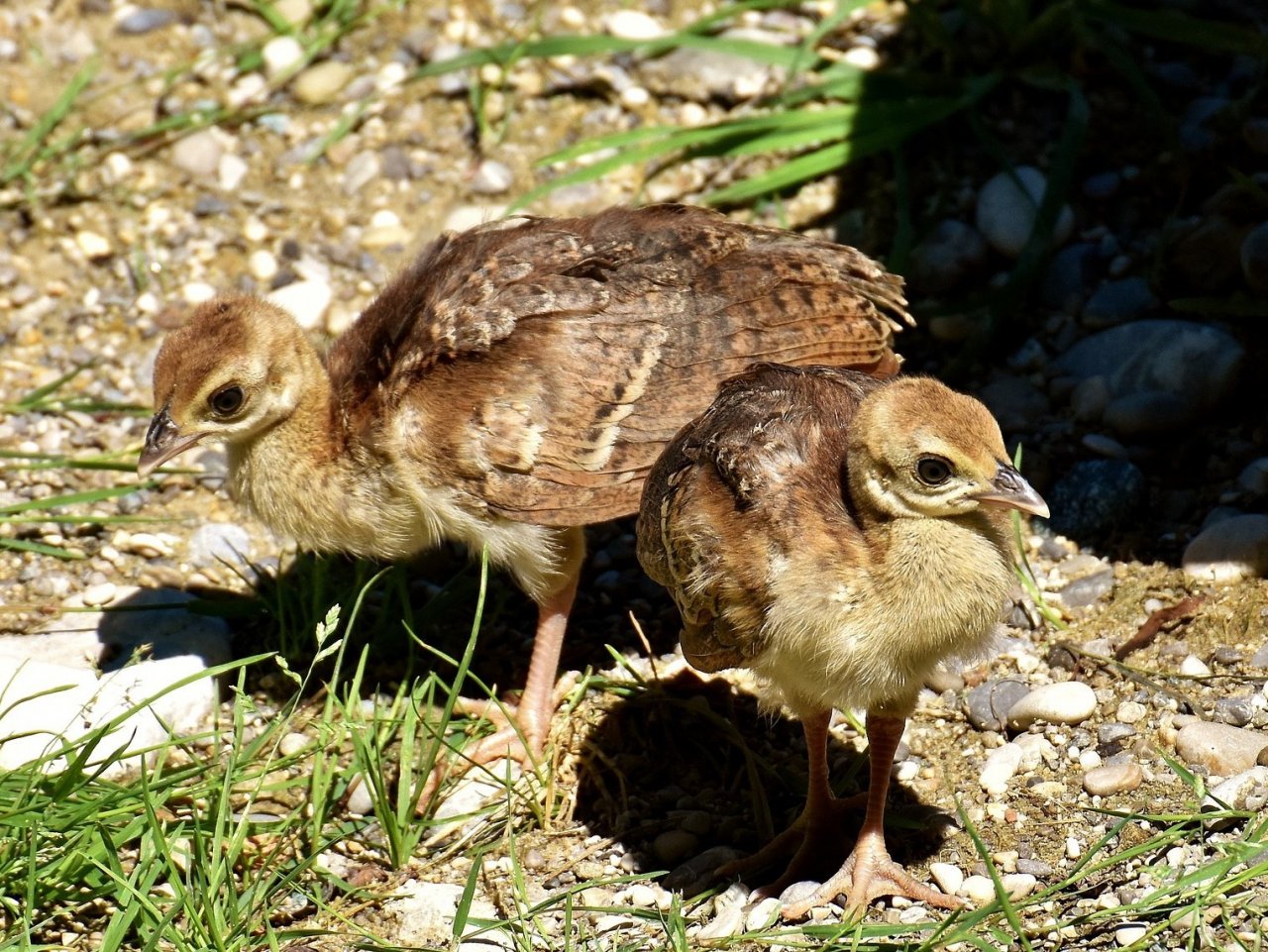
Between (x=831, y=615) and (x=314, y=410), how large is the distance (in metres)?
1.76

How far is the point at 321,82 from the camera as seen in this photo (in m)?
6.28

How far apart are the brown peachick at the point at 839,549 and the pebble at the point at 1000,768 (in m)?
0.36

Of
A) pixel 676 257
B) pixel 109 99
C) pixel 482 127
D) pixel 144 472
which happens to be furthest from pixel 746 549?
pixel 109 99

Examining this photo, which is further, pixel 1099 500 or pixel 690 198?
pixel 690 198

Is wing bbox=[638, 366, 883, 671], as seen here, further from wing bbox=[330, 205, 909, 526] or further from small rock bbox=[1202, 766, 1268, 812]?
small rock bbox=[1202, 766, 1268, 812]

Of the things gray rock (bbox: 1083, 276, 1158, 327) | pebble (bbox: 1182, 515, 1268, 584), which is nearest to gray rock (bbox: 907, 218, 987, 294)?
gray rock (bbox: 1083, 276, 1158, 327)

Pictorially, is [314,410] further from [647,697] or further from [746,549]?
[746,549]

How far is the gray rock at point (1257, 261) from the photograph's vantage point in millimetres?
4742

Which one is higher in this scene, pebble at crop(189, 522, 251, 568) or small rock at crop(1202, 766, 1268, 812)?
small rock at crop(1202, 766, 1268, 812)

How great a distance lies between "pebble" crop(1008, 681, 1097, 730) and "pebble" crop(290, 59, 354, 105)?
3.86m

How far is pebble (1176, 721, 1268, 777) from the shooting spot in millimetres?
3557

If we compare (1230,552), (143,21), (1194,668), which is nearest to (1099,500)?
(1230,552)

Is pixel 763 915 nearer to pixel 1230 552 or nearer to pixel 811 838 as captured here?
pixel 811 838

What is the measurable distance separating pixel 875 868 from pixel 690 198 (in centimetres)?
303
